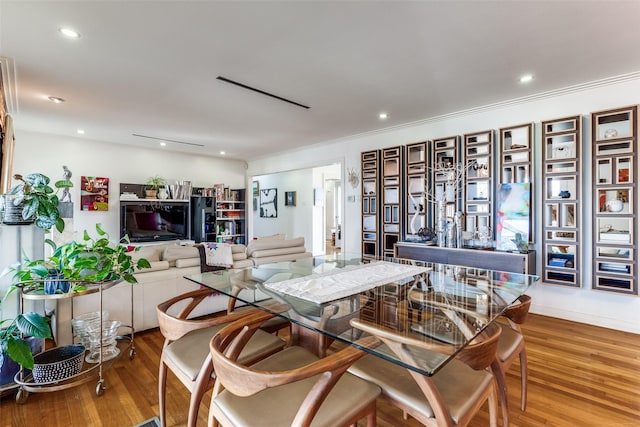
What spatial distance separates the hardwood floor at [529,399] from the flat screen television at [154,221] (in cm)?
405

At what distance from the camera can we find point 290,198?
319 inches

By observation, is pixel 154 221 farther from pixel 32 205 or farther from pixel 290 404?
pixel 290 404

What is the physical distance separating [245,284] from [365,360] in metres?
0.93

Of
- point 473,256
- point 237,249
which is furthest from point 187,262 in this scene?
point 473,256

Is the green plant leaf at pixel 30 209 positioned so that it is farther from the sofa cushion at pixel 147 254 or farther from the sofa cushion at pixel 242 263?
the sofa cushion at pixel 242 263

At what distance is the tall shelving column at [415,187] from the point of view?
14.4ft

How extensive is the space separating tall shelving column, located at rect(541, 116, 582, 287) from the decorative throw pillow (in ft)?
11.6

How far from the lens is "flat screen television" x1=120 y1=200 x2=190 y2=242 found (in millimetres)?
5969

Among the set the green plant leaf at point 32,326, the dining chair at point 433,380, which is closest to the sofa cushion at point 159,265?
the green plant leaf at point 32,326

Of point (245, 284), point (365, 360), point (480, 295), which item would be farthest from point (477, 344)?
point (245, 284)

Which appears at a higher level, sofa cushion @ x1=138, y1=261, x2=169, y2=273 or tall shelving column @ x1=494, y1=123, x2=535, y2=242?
tall shelving column @ x1=494, y1=123, x2=535, y2=242

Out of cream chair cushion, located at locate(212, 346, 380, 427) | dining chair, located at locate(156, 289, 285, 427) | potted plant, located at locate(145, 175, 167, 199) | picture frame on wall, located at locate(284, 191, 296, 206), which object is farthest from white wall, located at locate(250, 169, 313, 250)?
cream chair cushion, located at locate(212, 346, 380, 427)

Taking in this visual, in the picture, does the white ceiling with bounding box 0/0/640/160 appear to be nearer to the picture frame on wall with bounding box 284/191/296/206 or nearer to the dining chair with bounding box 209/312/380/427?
the dining chair with bounding box 209/312/380/427

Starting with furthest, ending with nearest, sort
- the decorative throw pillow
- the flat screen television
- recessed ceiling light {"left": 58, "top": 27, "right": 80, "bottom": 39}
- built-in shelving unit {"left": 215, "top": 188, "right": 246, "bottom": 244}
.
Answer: built-in shelving unit {"left": 215, "top": 188, "right": 246, "bottom": 244}
the flat screen television
the decorative throw pillow
recessed ceiling light {"left": 58, "top": 27, "right": 80, "bottom": 39}
